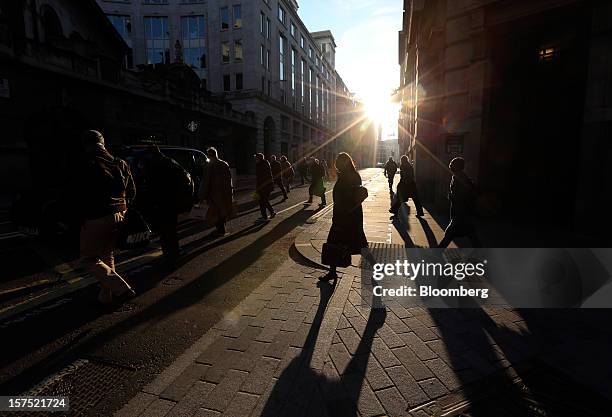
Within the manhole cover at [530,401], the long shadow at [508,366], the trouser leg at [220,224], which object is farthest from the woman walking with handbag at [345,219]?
the trouser leg at [220,224]

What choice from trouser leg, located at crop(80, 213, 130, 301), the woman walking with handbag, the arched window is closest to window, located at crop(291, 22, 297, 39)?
the arched window

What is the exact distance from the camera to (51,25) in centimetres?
1959

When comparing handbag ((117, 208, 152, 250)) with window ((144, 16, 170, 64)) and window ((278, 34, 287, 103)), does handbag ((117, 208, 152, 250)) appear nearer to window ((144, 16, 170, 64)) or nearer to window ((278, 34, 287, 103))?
window ((144, 16, 170, 64))

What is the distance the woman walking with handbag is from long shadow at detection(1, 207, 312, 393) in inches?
46.0

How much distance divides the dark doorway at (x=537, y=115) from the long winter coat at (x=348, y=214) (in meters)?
6.62

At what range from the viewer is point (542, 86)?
8.70 m

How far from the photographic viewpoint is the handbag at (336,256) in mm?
4371

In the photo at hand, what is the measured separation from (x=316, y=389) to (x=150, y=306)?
2346 millimetres

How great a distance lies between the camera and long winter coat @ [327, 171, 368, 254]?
441 centimetres

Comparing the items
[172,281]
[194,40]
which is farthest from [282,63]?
[172,281]

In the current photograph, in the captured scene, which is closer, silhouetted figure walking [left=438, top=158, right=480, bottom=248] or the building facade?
silhouetted figure walking [left=438, top=158, right=480, bottom=248]

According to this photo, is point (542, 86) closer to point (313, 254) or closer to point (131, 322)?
point (313, 254)

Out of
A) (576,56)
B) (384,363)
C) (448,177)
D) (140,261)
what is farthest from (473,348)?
(576,56)

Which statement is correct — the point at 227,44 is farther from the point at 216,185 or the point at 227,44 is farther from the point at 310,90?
the point at 216,185
